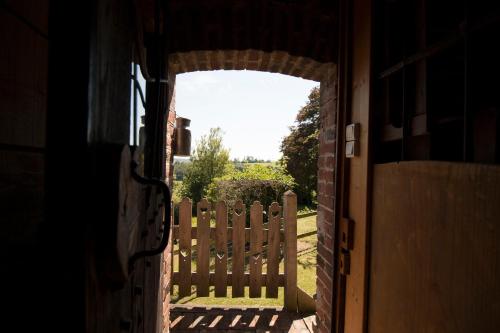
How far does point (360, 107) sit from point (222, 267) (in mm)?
2911

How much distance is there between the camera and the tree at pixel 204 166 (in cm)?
1263

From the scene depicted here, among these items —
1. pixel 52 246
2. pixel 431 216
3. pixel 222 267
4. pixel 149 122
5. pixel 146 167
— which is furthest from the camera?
pixel 222 267

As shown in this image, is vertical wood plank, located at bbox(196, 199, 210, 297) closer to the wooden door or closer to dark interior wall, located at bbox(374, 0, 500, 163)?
the wooden door

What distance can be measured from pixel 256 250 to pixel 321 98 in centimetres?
216

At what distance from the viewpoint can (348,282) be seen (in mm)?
1874

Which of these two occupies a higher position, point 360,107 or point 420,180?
point 360,107

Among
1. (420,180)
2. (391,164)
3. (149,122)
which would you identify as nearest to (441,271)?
(420,180)

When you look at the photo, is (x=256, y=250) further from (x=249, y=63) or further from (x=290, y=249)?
(x=249, y=63)

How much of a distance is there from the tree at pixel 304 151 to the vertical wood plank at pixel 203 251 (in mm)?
9651

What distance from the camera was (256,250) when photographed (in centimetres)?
409

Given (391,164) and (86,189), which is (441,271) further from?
(86,189)

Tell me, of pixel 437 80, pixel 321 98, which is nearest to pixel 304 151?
pixel 321 98

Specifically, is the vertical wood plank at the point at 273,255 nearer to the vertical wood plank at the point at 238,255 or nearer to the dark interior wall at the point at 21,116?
the vertical wood plank at the point at 238,255

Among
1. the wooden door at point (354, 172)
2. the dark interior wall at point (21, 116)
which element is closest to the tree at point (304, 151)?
the wooden door at point (354, 172)
